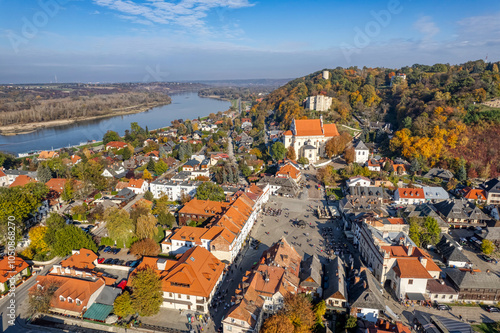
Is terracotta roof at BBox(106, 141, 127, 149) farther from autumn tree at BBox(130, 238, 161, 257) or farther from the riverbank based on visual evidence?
the riverbank

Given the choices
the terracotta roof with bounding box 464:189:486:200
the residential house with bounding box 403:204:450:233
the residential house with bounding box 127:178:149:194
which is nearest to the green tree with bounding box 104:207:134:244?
the residential house with bounding box 127:178:149:194

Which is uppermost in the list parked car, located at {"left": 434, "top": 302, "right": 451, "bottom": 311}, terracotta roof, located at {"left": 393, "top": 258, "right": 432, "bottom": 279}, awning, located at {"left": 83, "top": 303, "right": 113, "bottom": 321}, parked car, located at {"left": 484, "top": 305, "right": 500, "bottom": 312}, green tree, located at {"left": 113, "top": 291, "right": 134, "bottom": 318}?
terracotta roof, located at {"left": 393, "top": 258, "right": 432, "bottom": 279}

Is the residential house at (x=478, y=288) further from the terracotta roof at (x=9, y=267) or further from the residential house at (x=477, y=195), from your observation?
the terracotta roof at (x=9, y=267)

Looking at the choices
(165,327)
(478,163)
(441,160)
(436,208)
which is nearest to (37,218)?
(165,327)

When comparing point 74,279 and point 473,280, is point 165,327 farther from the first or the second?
point 473,280

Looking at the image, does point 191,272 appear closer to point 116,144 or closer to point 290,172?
point 290,172

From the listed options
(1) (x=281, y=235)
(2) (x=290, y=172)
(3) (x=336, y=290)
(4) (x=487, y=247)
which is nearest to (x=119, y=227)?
(1) (x=281, y=235)
